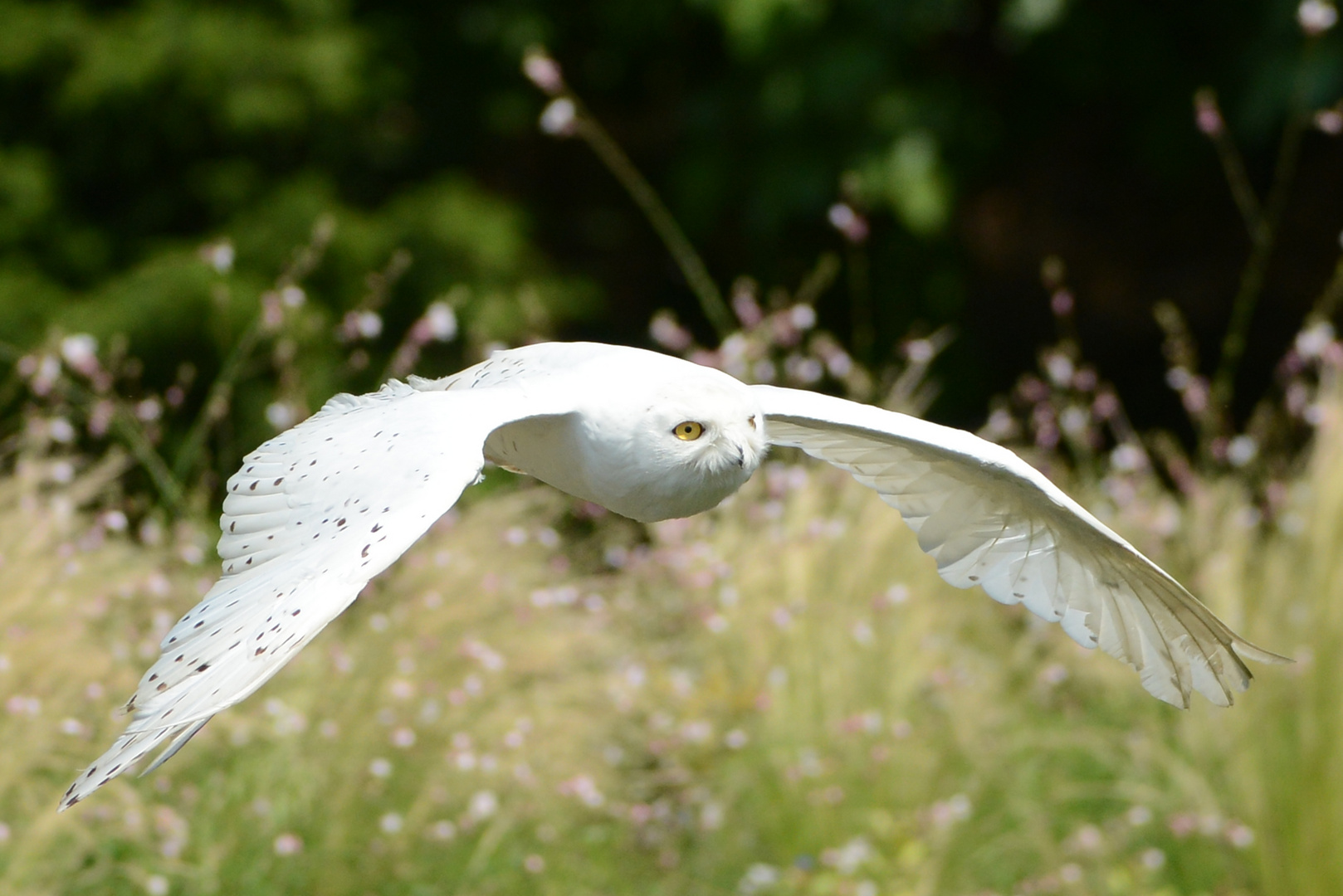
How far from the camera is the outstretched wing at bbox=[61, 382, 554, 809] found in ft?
4.29

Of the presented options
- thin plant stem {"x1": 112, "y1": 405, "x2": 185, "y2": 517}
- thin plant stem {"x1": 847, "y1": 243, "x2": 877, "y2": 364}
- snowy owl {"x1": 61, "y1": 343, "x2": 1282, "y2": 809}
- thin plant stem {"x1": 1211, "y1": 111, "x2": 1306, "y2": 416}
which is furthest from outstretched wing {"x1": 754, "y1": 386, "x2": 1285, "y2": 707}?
thin plant stem {"x1": 847, "y1": 243, "x2": 877, "y2": 364}

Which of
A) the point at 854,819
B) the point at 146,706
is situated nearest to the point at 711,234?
the point at 854,819

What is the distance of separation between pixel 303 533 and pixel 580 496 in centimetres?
35

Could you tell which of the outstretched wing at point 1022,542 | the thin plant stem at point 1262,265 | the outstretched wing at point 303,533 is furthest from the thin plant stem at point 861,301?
the outstretched wing at point 303,533

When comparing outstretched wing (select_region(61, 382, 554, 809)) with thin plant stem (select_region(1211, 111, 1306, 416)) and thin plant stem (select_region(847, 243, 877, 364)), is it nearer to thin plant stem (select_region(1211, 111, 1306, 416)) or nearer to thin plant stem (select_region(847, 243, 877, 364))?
thin plant stem (select_region(847, 243, 877, 364))

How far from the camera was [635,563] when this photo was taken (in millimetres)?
3463

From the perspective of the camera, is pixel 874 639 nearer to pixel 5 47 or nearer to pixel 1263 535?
pixel 1263 535

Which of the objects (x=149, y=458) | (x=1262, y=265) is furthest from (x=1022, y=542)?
(x=1262, y=265)

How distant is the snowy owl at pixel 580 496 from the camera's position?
1.38 meters

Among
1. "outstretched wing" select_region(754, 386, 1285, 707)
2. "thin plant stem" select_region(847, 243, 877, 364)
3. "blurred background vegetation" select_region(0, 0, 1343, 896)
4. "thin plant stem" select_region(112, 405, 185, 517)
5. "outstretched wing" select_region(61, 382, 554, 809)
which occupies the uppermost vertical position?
"outstretched wing" select_region(61, 382, 554, 809)

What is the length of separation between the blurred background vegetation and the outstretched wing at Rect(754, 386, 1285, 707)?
0.93 m

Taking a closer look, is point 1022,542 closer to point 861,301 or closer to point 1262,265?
point 1262,265

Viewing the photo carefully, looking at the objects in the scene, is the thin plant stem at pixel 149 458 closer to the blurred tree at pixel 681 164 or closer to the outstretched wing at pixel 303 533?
the outstretched wing at pixel 303 533

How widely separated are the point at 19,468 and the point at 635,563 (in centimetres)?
140
